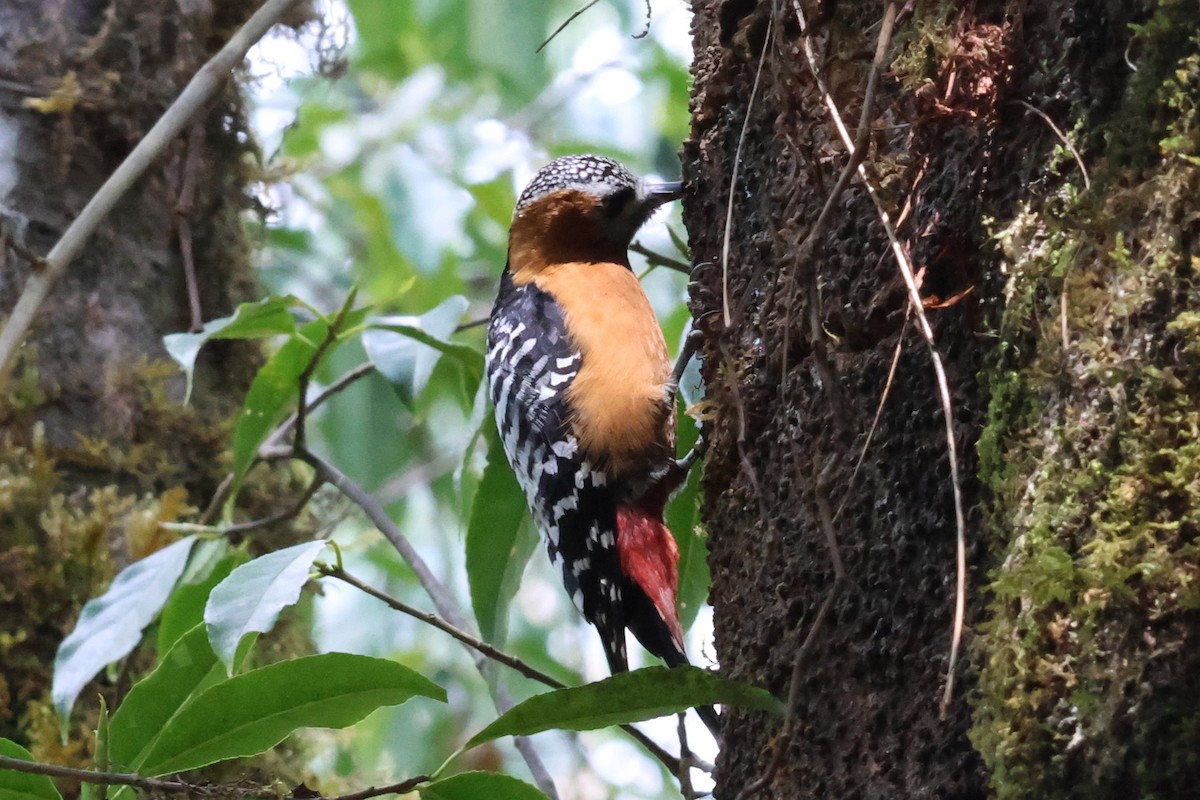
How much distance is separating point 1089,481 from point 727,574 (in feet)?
1.80

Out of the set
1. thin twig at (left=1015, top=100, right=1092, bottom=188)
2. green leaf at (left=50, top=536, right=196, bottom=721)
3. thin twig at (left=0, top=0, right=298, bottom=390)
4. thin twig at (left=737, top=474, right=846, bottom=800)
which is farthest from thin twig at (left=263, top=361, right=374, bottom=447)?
thin twig at (left=1015, top=100, right=1092, bottom=188)

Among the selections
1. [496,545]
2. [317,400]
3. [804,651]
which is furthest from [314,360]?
[804,651]

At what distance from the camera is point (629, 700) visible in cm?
123

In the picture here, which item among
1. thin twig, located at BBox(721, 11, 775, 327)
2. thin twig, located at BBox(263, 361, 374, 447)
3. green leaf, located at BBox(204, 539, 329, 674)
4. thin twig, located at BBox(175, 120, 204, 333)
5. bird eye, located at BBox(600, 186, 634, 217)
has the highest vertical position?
thin twig, located at BBox(175, 120, 204, 333)

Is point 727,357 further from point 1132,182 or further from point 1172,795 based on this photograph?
point 1172,795

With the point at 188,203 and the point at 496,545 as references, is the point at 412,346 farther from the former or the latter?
the point at 188,203

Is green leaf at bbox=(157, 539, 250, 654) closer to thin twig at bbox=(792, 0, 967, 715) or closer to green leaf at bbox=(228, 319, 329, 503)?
green leaf at bbox=(228, 319, 329, 503)

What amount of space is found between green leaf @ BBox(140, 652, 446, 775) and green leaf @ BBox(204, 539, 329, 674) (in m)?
0.05

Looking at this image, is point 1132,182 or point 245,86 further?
point 245,86

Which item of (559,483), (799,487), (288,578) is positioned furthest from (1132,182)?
(559,483)

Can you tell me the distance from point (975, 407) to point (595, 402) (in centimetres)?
129

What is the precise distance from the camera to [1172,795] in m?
0.80

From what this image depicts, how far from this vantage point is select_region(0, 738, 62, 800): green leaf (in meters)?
1.36

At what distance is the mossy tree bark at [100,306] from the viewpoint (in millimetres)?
2486
